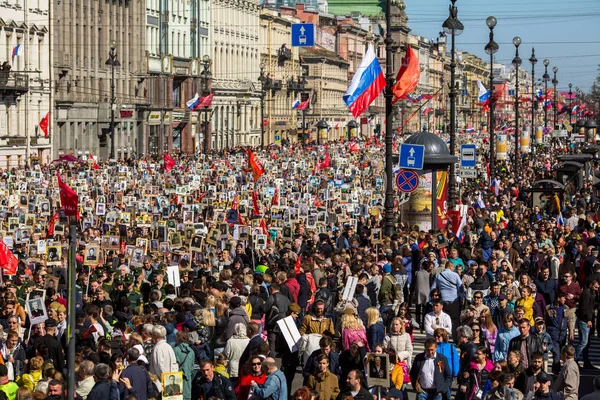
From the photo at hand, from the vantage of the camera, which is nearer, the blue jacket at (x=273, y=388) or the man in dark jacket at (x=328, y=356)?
the blue jacket at (x=273, y=388)

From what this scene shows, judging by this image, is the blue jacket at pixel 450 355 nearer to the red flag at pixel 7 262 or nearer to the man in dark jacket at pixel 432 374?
the man in dark jacket at pixel 432 374

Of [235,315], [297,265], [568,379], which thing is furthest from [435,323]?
[297,265]

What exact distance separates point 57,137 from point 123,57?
1444 cm

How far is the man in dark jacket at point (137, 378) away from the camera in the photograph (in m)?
14.0

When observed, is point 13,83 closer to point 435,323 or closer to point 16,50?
point 16,50

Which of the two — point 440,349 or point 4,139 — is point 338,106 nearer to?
point 4,139

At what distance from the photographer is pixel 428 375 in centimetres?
1492

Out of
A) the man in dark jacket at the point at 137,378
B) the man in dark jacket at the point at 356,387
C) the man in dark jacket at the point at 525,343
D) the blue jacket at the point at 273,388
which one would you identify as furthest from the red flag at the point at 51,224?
the man in dark jacket at the point at 356,387

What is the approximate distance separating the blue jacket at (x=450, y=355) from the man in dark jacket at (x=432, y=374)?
27 centimetres

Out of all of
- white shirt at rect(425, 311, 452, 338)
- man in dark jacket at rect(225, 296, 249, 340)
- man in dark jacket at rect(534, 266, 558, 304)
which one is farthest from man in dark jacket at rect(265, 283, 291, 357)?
man in dark jacket at rect(534, 266, 558, 304)

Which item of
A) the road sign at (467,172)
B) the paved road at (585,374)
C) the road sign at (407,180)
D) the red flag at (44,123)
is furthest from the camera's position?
the red flag at (44,123)

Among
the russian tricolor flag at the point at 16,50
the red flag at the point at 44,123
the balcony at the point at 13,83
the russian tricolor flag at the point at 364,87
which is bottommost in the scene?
the red flag at the point at 44,123

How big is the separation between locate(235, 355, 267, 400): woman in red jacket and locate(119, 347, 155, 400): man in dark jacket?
799 millimetres

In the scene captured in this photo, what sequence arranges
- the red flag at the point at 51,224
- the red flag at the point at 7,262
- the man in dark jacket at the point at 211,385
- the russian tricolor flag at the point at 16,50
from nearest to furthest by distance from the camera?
the man in dark jacket at the point at 211,385 → the red flag at the point at 7,262 → the red flag at the point at 51,224 → the russian tricolor flag at the point at 16,50
